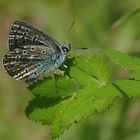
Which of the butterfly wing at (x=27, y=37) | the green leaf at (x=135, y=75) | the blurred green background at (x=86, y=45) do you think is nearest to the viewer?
the green leaf at (x=135, y=75)

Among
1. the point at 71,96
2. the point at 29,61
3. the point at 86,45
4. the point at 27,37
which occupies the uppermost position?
the point at 27,37

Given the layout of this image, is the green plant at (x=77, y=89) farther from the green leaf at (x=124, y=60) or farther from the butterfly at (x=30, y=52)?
the butterfly at (x=30, y=52)

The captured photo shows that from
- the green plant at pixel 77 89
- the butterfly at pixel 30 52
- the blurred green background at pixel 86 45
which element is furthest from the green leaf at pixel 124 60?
the blurred green background at pixel 86 45

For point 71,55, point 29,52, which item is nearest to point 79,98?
point 71,55

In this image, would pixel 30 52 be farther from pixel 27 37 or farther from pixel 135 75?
pixel 135 75

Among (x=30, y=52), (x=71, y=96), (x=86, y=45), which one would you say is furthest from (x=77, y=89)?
(x=86, y=45)

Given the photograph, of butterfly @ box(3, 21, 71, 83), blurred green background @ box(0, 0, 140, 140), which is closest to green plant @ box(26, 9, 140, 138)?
butterfly @ box(3, 21, 71, 83)
